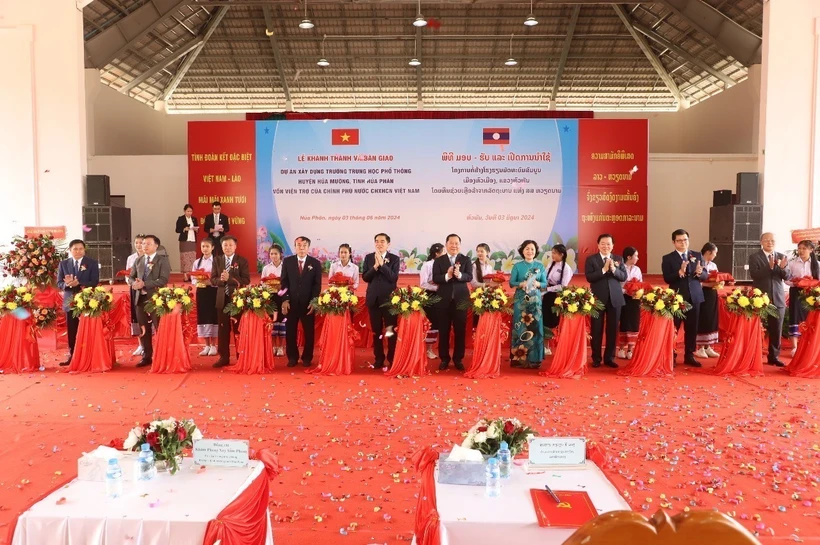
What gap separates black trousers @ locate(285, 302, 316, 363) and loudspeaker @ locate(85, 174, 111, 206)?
507 cm

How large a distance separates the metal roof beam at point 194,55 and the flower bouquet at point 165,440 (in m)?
12.2

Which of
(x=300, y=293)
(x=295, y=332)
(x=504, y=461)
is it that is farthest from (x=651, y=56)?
(x=504, y=461)

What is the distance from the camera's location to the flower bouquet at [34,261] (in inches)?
306

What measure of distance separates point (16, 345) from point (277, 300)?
2445 millimetres

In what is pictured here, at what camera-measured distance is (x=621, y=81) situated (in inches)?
571

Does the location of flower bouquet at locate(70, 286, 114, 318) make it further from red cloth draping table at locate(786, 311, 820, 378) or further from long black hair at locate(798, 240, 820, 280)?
long black hair at locate(798, 240, 820, 280)

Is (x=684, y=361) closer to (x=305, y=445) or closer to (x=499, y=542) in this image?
(x=305, y=445)

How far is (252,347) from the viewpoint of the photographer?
6043 mm

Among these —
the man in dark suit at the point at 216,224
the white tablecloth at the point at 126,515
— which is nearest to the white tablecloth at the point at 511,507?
the white tablecloth at the point at 126,515

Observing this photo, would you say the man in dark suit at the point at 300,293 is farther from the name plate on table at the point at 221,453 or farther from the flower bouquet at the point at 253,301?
the name plate on table at the point at 221,453

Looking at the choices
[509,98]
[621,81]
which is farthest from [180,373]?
[621,81]

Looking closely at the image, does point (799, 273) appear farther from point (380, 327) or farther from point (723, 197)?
point (723, 197)

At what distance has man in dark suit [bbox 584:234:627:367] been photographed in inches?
239

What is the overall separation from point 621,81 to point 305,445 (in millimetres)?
12996
